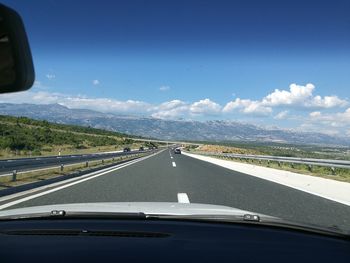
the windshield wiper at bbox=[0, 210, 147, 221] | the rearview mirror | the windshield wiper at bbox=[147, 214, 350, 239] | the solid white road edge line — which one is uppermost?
the rearview mirror

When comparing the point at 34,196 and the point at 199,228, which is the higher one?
the point at 199,228

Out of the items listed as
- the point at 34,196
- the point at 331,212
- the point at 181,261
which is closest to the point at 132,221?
the point at 181,261

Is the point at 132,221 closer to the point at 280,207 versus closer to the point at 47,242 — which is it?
the point at 47,242

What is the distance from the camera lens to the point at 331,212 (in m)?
11.8

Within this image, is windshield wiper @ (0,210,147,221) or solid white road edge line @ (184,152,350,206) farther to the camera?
solid white road edge line @ (184,152,350,206)

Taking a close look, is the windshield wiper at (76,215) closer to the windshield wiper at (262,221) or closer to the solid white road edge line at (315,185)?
the windshield wiper at (262,221)

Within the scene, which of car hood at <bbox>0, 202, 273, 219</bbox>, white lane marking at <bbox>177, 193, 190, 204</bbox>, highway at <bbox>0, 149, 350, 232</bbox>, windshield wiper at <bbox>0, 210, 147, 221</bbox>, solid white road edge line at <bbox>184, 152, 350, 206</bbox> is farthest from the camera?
solid white road edge line at <bbox>184, 152, 350, 206</bbox>

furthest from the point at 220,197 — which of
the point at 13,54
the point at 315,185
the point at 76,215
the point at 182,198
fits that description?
the point at 13,54

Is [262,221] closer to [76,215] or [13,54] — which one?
[76,215]

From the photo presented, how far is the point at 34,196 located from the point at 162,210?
9851mm

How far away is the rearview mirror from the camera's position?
302 cm

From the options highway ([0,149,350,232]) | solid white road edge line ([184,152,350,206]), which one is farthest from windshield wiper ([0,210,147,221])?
solid white road edge line ([184,152,350,206])

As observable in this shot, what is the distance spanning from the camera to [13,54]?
3027 millimetres

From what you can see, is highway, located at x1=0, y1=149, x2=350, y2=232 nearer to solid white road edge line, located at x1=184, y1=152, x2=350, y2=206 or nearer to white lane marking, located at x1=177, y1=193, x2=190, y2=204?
white lane marking, located at x1=177, y1=193, x2=190, y2=204
